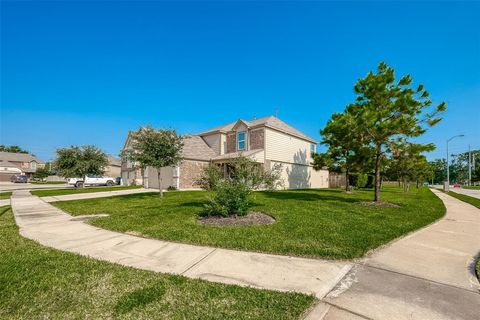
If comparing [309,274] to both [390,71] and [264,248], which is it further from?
[390,71]

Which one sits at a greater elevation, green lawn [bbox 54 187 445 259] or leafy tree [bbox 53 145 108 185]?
leafy tree [bbox 53 145 108 185]

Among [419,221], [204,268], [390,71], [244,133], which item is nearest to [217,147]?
[244,133]

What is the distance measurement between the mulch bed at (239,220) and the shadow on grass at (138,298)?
3.87 meters

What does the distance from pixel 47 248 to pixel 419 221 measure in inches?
406

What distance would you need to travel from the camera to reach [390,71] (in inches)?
455

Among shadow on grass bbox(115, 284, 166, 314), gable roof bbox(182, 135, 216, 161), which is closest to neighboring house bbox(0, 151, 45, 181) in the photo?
gable roof bbox(182, 135, 216, 161)

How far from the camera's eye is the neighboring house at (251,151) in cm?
2247

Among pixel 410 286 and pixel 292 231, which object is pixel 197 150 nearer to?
pixel 292 231

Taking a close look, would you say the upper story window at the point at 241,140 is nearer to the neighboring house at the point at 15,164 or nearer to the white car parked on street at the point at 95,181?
the white car parked on street at the point at 95,181

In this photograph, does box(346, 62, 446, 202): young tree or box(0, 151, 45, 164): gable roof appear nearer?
box(346, 62, 446, 202): young tree

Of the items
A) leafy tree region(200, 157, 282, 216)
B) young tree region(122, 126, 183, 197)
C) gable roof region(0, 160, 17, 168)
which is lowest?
leafy tree region(200, 157, 282, 216)

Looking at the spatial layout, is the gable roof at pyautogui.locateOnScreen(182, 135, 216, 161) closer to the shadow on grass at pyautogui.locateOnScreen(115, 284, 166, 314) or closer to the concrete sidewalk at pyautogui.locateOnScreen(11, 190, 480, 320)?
the concrete sidewalk at pyautogui.locateOnScreen(11, 190, 480, 320)

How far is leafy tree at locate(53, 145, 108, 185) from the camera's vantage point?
23.6 metres

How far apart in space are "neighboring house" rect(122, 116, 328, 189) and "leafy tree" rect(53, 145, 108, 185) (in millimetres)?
3432
